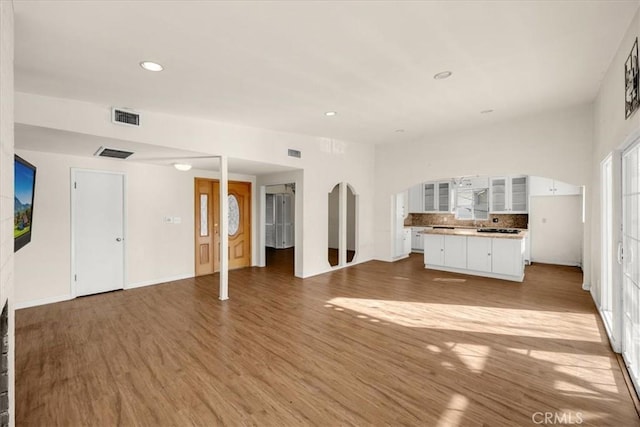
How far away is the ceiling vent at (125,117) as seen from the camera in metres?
3.95

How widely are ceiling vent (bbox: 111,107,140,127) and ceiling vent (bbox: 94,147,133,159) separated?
2.31 feet

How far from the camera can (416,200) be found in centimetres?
970

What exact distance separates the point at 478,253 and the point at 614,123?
3733 millimetres

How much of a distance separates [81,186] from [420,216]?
874 centimetres

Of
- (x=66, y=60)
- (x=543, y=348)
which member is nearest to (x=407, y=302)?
(x=543, y=348)

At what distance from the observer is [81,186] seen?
4988 mm

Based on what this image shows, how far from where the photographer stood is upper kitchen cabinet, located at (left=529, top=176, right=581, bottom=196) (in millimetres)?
7094

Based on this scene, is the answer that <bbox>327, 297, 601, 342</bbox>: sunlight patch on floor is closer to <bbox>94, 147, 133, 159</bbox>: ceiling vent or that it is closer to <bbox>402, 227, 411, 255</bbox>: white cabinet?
<bbox>94, 147, 133, 159</bbox>: ceiling vent

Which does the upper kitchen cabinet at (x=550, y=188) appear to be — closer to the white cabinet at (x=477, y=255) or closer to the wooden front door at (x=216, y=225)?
the white cabinet at (x=477, y=255)

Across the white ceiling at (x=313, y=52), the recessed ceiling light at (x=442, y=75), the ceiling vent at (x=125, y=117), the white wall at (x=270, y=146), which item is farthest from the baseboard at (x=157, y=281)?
the recessed ceiling light at (x=442, y=75)

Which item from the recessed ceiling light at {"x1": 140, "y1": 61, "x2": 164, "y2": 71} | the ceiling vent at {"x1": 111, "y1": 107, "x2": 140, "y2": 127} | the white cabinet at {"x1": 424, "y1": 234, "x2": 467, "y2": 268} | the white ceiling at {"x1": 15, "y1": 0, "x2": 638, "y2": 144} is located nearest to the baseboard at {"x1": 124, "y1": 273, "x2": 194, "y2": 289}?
the ceiling vent at {"x1": 111, "y1": 107, "x2": 140, "y2": 127}

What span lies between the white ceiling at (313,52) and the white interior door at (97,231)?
75.5 inches

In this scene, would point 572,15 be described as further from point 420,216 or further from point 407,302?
point 420,216

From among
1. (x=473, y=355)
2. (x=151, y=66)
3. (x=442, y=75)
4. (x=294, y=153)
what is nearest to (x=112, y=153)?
(x=151, y=66)
